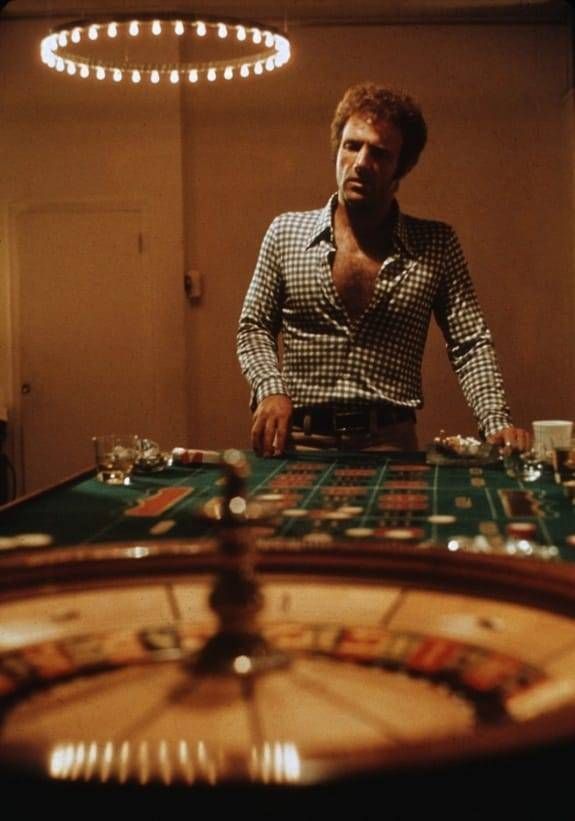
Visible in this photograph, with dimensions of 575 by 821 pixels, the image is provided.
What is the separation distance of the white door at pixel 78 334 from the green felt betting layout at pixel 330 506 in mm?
4332

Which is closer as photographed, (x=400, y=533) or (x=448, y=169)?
(x=400, y=533)

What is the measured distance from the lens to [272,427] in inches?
102

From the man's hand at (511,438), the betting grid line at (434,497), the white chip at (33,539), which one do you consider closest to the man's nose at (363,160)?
the man's hand at (511,438)

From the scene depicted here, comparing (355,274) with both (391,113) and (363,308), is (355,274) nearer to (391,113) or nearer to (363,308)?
Answer: (363,308)

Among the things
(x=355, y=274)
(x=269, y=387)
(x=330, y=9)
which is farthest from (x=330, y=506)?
(x=330, y=9)

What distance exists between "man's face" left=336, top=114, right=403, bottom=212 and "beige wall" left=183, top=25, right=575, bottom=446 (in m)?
3.41

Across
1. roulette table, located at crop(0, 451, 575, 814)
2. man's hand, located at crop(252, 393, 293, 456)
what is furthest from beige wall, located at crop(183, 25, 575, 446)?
roulette table, located at crop(0, 451, 575, 814)

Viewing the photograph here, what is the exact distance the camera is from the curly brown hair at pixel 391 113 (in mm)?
3268

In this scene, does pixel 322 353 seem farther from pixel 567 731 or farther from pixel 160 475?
pixel 567 731

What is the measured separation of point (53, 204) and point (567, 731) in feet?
21.7

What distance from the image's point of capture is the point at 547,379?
21.8 ft

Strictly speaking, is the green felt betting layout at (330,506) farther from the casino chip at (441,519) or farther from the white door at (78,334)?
the white door at (78,334)

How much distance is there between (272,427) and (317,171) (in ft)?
14.1

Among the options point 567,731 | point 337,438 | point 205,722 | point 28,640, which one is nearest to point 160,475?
point 337,438
